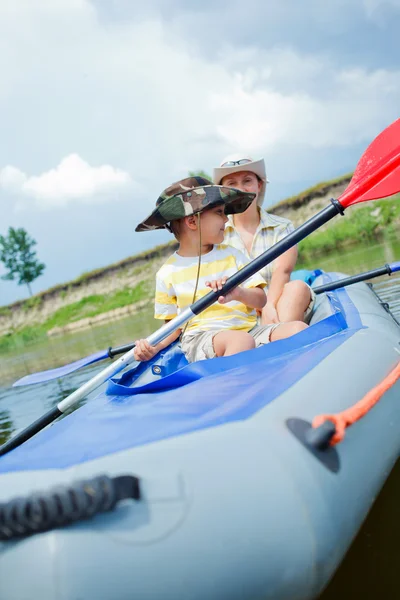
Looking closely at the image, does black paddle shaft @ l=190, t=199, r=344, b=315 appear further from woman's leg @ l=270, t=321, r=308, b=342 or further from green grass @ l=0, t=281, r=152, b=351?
green grass @ l=0, t=281, r=152, b=351

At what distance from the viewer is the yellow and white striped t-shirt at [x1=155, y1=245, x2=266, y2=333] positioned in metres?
2.38

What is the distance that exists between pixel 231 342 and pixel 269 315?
620 mm

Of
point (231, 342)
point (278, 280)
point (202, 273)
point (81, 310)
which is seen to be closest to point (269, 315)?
point (278, 280)

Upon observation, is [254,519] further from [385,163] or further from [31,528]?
[385,163]

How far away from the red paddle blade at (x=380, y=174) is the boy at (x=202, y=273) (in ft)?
1.45

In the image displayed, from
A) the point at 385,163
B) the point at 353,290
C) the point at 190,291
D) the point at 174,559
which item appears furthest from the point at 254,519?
the point at 353,290

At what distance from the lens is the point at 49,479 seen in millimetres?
1077

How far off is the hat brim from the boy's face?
0.11 ft

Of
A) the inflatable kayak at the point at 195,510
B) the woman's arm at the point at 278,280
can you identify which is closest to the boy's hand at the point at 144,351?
the woman's arm at the point at 278,280

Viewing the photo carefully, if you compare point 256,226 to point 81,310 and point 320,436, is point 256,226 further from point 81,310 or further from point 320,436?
point 81,310

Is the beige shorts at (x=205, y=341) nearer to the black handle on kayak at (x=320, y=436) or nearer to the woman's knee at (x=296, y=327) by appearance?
the woman's knee at (x=296, y=327)

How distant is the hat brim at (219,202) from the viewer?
2258 mm

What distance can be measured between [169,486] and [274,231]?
235 centimetres

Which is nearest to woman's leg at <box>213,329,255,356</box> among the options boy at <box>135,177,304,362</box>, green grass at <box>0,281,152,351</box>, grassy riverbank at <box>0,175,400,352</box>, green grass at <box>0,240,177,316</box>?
boy at <box>135,177,304,362</box>
